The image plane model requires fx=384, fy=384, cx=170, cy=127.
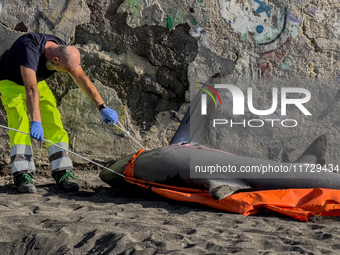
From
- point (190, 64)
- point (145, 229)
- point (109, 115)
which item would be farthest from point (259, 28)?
point (145, 229)

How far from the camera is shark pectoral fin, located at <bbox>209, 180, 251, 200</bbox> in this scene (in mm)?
2487

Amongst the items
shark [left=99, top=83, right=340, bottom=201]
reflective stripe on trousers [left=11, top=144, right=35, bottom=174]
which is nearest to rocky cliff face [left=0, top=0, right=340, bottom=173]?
reflective stripe on trousers [left=11, top=144, right=35, bottom=174]

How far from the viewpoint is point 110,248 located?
181 cm

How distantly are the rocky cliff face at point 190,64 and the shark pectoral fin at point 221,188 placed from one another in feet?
3.90

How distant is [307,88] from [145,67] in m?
1.63

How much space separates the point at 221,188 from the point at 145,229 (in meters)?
0.67

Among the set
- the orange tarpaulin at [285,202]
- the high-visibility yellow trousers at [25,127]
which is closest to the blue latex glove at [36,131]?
the high-visibility yellow trousers at [25,127]

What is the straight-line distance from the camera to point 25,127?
318 centimetres

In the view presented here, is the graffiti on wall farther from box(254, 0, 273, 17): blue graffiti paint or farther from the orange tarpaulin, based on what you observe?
the orange tarpaulin

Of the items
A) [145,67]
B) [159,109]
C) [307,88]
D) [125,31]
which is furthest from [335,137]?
[125,31]

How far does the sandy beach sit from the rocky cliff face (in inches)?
42.3

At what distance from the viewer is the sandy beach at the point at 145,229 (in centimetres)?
184

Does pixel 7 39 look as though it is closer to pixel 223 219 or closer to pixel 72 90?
pixel 72 90

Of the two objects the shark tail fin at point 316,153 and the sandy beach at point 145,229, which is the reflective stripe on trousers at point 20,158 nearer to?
the sandy beach at point 145,229
